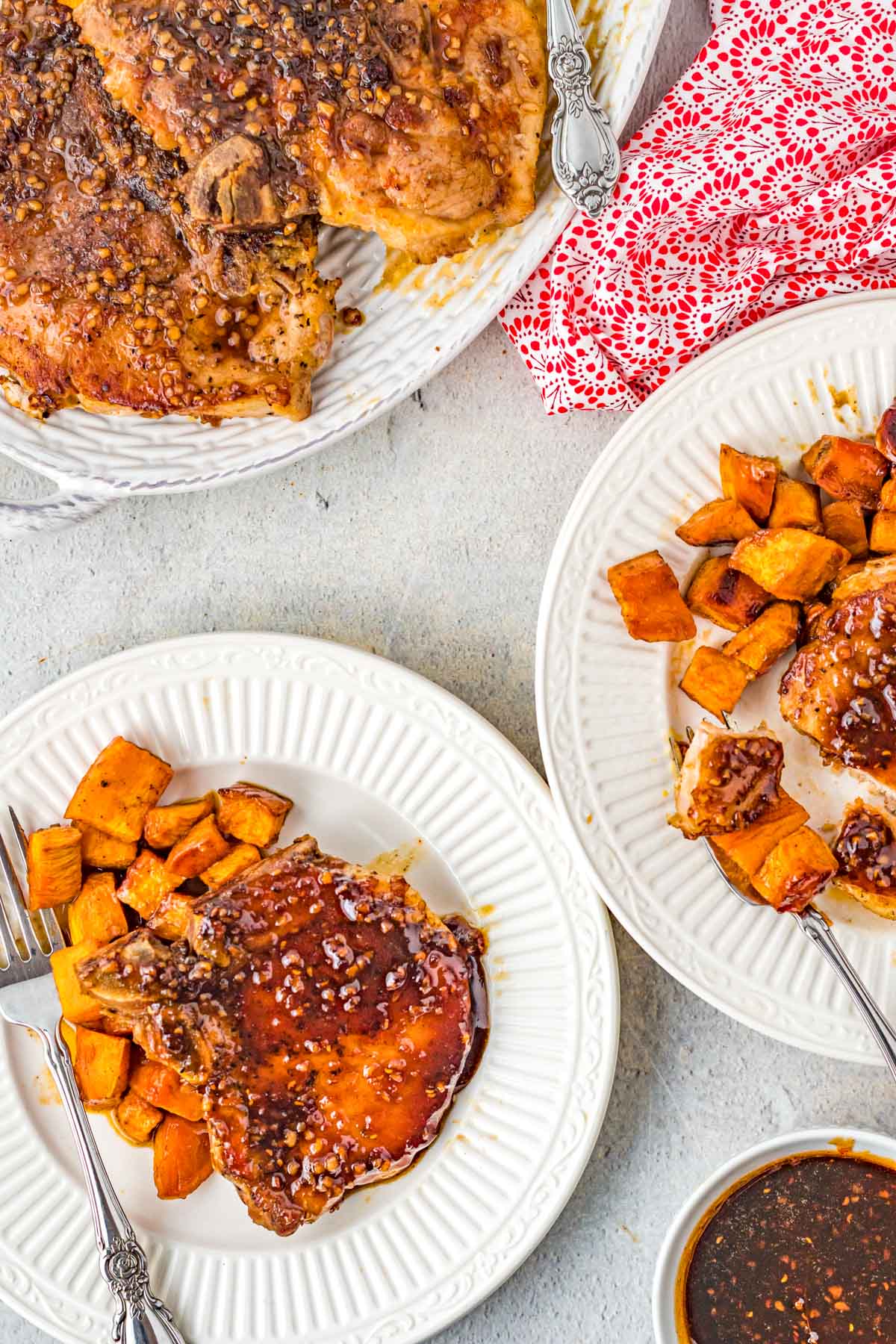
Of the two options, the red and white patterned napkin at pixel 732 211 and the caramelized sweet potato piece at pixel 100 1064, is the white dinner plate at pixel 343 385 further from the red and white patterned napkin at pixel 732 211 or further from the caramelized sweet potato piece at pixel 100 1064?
the caramelized sweet potato piece at pixel 100 1064

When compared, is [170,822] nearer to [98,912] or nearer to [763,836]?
[98,912]

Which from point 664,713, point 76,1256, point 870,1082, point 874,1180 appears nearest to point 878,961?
point 870,1082

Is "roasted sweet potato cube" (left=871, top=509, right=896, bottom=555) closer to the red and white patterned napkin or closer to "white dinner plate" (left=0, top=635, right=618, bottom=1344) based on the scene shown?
the red and white patterned napkin

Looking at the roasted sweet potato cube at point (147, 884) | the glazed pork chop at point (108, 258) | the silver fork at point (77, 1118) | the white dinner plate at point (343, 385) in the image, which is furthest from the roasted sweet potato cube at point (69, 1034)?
the glazed pork chop at point (108, 258)

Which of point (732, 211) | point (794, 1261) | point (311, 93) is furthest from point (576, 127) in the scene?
point (794, 1261)

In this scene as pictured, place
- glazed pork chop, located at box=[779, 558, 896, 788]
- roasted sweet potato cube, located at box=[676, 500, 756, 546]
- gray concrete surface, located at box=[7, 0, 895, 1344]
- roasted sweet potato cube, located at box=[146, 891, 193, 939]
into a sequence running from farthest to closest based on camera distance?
gray concrete surface, located at box=[7, 0, 895, 1344]
roasted sweet potato cube, located at box=[146, 891, 193, 939]
roasted sweet potato cube, located at box=[676, 500, 756, 546]
glazed pork chop, located at box=[779, 558, 896, 788]

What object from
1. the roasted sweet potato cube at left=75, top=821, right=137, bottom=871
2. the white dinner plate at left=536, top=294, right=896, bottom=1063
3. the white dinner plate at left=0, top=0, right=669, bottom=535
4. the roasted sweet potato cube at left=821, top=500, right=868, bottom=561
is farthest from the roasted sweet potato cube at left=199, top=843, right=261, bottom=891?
the roasted sweet potato cube at left=821, top=500, right=868, bottom=561

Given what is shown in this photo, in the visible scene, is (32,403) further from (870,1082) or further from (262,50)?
(870,1082)

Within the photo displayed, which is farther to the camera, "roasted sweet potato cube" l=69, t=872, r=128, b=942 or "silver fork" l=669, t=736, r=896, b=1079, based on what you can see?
"roasted sweet potato cube" l=69, t=872, r=128, b=942
